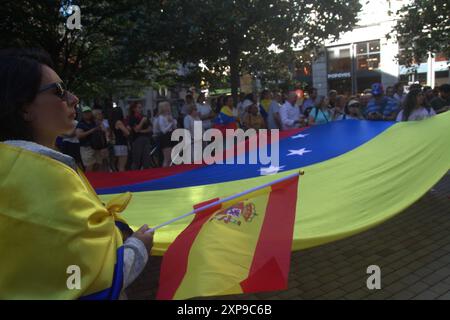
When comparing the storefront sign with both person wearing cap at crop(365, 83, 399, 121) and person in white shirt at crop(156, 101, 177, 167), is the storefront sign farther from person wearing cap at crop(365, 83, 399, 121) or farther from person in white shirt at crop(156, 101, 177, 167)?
person in white shirt at crop(156, 101, 177, 167)

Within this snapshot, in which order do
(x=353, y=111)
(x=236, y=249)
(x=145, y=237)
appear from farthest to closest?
(x=353, y=111), (x=236, y=249), (x=145, y=237)

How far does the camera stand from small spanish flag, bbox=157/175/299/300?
199cm

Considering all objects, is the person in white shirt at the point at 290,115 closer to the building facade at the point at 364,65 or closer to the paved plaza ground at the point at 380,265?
the paved plaza ground at the point at 380,265

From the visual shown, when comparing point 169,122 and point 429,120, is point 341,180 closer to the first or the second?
point 429,120

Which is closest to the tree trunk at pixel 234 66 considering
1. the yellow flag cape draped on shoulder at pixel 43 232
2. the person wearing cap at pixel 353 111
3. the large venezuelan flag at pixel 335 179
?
the person wearing cap at pixel 353 111

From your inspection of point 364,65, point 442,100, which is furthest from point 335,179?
point 364,65

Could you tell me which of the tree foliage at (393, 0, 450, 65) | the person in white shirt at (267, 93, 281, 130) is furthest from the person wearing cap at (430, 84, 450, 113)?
the tree foliage at (393, 0, 450, 65)

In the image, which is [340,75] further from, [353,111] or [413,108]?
[413,108]

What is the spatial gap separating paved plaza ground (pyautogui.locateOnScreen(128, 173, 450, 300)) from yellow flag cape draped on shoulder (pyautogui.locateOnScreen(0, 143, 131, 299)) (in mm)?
2643

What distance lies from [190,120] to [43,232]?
839 centimetres

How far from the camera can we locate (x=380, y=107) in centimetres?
806

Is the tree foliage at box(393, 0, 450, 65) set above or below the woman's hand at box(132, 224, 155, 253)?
above

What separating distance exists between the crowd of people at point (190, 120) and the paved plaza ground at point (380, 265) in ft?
8.23
